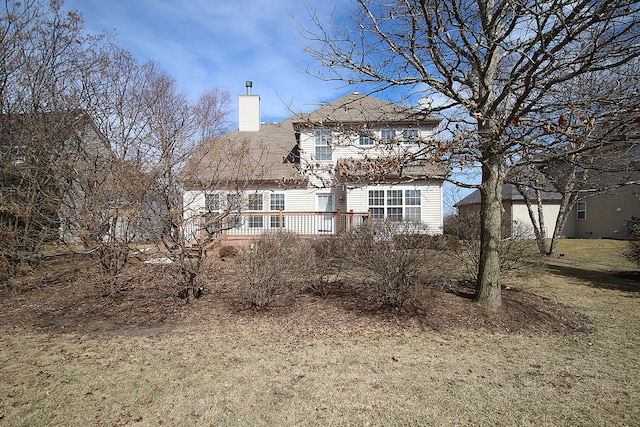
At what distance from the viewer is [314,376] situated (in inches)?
151

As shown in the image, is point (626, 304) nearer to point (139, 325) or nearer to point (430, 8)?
point (430, 8)

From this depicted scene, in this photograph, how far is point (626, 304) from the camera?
702 centimetres

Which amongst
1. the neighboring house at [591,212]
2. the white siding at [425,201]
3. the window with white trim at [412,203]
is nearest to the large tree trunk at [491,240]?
the white siding at [425,201]

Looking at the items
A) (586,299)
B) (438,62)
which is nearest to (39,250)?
(438,62)

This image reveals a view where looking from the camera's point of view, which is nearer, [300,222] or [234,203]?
[234,203]

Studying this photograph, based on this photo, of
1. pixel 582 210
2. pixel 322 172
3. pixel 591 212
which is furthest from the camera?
pixel 582 210

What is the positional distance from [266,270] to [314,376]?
236cm

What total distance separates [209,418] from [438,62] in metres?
5.74

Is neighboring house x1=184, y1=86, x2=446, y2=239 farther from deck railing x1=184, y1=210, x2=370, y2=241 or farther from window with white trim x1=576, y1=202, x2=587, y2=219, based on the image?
window with white trim x1=576, y1=202, x2=587, y2=219

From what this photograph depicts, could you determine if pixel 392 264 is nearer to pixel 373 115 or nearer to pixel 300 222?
pixel 373 115

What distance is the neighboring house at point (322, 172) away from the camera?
569 cm

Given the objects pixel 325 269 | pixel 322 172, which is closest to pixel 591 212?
pixel 325 269

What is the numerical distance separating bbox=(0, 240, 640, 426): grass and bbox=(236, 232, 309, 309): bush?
1.45 feet

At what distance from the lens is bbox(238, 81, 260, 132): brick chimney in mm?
20125
